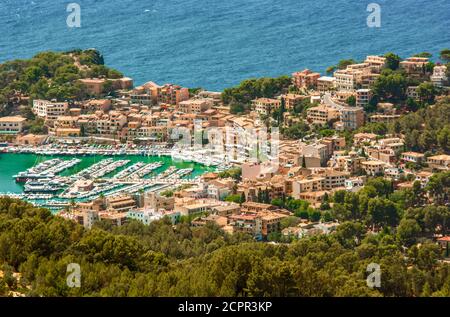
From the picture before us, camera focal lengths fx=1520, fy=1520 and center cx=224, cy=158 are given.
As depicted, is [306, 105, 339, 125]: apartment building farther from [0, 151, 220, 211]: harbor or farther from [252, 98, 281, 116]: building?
[0, 151, 220, 211]: harbor

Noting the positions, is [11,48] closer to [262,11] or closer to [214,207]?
[262,11]

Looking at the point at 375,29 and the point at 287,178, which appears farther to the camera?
the point at 375,29

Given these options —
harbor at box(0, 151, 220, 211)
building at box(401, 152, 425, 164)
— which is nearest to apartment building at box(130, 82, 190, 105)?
harbor at box(0, 151, 220, 211)

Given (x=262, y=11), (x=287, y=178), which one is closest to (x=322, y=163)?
(x=287, y=178)

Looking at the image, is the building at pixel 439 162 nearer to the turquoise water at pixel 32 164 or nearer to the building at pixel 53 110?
the turquoise water at pixel 32 164

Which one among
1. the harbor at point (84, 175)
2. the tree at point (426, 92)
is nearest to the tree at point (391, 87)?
the tree at point (426, 92)
